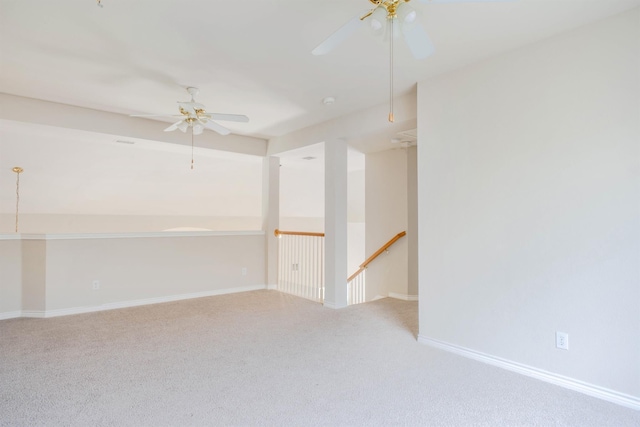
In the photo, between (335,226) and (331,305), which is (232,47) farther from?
(331,305)

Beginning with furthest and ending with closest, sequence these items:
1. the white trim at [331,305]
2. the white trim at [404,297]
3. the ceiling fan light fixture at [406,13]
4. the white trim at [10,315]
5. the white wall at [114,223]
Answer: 1. the white wall at [114,223]
2. the white trim at [404,297]
3. the white trim at [331,305]
4. the white trim at [10,315]
5. the ceiling fan light fixture at [406,13]

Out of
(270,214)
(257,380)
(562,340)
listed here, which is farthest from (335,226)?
(562,340)

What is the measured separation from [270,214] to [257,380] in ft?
11.2

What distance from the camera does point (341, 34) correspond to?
186cm

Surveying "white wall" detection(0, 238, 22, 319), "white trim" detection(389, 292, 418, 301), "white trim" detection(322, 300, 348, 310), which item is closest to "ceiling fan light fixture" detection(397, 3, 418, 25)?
"white trim" detection(322, 300, 348, 310)

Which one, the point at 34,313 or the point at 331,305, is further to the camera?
the point at 331,305

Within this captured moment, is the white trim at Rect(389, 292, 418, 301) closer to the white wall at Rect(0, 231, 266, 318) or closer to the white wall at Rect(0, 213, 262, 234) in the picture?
the white wall at Rect(0, 231, 266, 318)

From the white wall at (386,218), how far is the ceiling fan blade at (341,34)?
3388 millimetres

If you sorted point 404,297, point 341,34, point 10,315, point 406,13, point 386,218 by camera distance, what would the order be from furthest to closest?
point 386,218 < point 404,297 < point 10,315 < point 341,34 < point 406,13

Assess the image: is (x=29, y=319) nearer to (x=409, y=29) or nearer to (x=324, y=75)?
(x=324, y=75)

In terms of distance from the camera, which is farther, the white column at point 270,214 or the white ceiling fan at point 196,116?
the white column at point 270,214

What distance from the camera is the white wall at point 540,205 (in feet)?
7.09

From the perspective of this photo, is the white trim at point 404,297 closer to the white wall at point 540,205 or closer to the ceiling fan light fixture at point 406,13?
the white wall at point 540,205

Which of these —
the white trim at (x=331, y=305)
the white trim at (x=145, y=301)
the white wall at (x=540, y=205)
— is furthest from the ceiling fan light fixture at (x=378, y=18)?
the white trim at (x=145, y=301)
